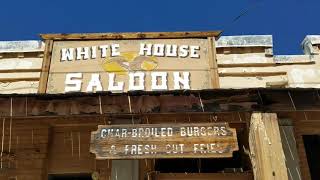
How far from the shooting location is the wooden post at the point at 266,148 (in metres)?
6.81

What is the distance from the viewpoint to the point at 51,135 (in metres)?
9.28

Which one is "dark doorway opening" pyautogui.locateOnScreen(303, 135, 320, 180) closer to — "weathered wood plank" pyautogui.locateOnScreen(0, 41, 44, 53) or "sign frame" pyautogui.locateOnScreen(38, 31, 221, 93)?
"sign frame" pyautogui.locateOnScreen(38, 31, 221, 93)

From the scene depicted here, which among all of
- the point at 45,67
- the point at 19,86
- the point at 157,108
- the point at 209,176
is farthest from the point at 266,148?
the point at 19,86

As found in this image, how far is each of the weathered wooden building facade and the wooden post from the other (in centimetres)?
2

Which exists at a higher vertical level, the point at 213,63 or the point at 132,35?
the point at 132,35

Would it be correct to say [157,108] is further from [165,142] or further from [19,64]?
[19,64]

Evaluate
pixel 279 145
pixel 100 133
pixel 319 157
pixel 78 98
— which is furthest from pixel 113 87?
pixel 319 157

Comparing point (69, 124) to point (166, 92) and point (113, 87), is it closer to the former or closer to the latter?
point (113, 87)

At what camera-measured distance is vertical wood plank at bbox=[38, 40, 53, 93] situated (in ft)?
33.1

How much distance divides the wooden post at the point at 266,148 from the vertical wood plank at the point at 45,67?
4.86m

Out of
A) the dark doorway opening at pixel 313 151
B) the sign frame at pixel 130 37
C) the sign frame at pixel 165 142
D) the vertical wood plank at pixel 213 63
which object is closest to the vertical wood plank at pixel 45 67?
the sign frame at pixel 130 37

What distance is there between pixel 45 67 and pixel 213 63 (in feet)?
12.4

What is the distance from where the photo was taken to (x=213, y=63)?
A: 34.4 feet

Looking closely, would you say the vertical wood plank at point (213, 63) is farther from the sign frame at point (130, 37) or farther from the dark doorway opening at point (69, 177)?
the dark doorway opening at point (69, 177)
